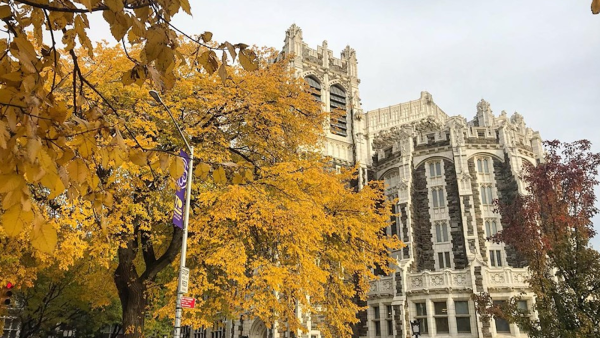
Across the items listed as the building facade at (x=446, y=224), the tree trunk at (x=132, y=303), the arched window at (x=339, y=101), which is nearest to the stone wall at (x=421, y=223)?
the building facade at (x=446, y=224)

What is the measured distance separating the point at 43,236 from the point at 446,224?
101 feet

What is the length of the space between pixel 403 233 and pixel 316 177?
1815 centimetres

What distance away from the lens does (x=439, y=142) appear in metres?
33.0

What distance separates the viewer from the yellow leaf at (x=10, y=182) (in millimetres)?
2666

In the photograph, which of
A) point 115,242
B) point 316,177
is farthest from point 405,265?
point 115,242

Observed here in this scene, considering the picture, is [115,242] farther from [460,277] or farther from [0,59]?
[460,277]

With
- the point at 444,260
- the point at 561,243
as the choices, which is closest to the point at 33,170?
the point at 561,243

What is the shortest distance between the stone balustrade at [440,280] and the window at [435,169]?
7.81m

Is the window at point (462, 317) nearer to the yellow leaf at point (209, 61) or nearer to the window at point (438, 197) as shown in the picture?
the window at point (438, 197)

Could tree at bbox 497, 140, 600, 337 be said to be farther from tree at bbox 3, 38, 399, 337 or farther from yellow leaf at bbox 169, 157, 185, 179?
yellow leaf at bbox 169, 157, 185, 179

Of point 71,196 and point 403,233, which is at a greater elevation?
point 403,233

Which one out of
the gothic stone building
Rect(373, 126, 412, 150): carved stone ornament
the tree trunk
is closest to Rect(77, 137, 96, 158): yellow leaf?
the tree trunk

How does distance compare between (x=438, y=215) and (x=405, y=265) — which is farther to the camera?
(x=438, y=215)

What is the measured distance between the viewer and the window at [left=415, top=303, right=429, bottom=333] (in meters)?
27.5
